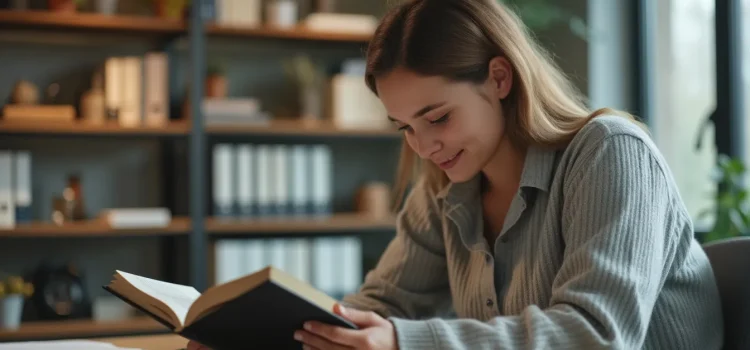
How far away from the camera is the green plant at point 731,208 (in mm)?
2732

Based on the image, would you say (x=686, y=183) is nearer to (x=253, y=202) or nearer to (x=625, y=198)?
(x=253, y=202)

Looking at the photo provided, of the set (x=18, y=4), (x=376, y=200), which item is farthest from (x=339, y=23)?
(x=18, y=4)

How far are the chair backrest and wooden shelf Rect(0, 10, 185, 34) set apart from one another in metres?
2.45

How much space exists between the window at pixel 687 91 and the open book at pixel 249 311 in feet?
7.76

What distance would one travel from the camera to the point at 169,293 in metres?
1.37

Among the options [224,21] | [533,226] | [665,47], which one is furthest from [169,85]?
[533,226]

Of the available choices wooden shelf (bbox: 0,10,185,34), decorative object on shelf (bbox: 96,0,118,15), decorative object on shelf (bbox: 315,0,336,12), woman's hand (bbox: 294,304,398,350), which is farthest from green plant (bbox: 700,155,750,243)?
decorative object on shelf (bbox: 96,0,118,15)

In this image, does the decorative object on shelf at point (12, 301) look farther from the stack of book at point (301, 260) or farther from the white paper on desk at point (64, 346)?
the white paper on desk at point (64, 346)

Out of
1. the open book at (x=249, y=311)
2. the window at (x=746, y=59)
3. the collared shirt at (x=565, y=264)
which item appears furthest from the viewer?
the window at (x=746, y=59)

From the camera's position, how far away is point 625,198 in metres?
1.25

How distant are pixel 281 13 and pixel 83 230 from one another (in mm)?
1133

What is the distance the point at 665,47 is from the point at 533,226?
2.36 m

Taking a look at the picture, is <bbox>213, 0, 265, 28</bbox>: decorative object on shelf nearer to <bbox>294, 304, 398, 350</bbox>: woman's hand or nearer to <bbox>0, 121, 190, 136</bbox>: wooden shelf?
<bbox>0, 121, 190, 136</bbox>: wooden shelf

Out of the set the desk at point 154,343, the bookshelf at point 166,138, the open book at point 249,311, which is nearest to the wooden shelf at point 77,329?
the bookshelf at point 166,138
